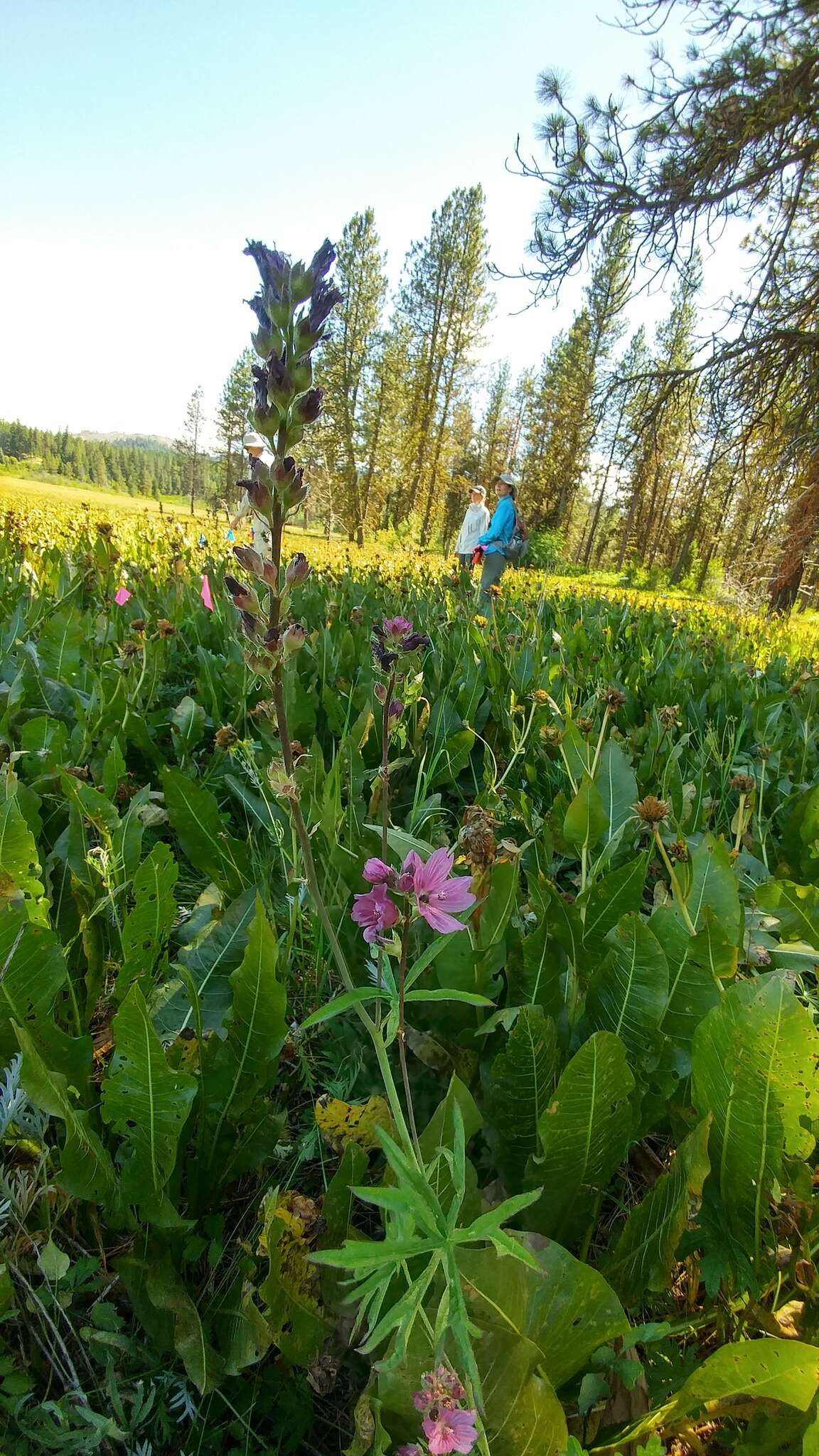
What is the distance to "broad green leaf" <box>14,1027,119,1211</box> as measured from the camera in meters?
0.79

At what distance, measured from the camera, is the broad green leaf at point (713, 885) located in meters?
1.25

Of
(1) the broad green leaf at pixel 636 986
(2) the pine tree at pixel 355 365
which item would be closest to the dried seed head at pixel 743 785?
(1) the broad green leaf at pixel 636 986

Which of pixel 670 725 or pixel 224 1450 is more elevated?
pixel 670 725

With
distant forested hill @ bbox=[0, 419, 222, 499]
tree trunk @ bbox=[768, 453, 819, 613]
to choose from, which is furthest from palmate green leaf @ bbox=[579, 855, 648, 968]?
distant forested hill @ bbox=[0, 419, 222, 499]

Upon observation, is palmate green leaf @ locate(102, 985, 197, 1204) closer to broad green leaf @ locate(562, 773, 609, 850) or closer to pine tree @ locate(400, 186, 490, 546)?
broad green leaf @ locate(562, 773, 609, 850)

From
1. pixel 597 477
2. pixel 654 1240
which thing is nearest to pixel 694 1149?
pixel 654 1240

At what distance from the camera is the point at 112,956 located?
130cm

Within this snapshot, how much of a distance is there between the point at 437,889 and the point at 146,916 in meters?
0.53

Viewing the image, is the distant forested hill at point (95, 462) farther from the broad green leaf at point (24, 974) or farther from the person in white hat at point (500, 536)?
the broad green leaf at point (24, 974)

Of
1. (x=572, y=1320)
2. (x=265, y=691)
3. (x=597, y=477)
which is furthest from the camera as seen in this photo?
(x=597, y=477)

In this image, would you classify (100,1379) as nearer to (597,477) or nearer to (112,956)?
(112,956)

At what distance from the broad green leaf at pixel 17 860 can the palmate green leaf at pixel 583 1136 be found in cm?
78

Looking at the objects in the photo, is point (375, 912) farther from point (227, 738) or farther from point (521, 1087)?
point (227, 738)

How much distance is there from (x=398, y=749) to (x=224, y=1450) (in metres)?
1.61
